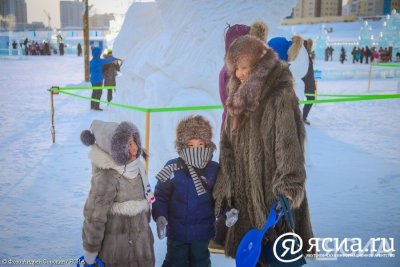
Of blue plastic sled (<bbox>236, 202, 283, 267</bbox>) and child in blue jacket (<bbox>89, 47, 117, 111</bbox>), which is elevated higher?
child in blue jacket (<bbox>89, 47, 117, 111</bbox>)

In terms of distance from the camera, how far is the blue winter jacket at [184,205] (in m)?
2.70

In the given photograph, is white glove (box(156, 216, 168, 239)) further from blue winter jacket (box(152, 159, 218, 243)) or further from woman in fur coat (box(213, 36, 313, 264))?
woman in fur coat (box(213, 36, 313, 264))

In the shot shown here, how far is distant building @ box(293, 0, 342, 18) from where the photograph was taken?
114 meters

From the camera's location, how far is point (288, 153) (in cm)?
227

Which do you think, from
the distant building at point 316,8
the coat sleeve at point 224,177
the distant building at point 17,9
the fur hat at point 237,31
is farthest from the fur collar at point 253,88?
the distant building at point 17,9

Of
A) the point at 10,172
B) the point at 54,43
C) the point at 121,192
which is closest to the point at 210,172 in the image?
the point at 121,192

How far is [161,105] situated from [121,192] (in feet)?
10.6

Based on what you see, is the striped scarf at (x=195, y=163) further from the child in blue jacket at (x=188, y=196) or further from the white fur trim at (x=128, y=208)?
the white fur trim at (x=128, y=208)

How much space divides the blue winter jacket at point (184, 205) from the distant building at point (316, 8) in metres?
116

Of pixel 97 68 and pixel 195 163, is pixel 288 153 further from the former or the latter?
pixel 97 68

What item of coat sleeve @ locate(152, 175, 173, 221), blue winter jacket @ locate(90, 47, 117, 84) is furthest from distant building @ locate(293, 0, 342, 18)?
coat sleeve @ locate(152, 175, 173, 221)

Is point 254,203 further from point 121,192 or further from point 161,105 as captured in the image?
point 161,105

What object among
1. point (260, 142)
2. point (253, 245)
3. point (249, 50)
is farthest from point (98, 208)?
point (249, 50)

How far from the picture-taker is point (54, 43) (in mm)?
49969
